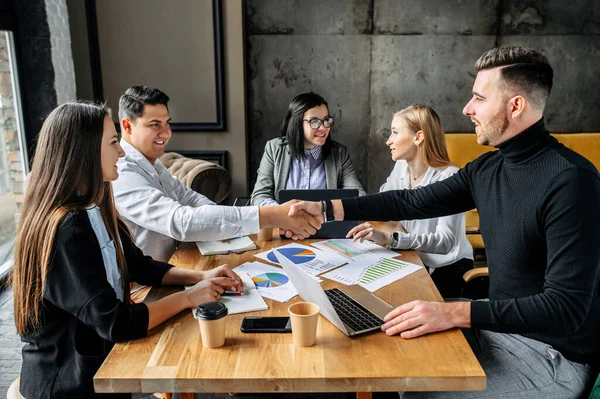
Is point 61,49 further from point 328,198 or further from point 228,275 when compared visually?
point 228,275

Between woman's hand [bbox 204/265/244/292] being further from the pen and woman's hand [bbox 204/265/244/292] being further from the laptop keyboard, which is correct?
the laptop keyboard

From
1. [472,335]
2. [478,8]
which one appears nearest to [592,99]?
[478,8]

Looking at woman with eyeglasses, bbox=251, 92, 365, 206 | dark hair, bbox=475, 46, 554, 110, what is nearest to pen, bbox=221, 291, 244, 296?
dark hair, bbox=475, 46, 554, 110

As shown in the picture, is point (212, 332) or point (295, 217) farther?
point (295, 217)

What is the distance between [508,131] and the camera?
1599 mm

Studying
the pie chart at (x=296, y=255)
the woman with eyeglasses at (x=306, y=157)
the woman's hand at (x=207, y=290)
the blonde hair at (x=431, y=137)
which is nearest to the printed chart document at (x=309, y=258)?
the pie chart at (x=296, y=255)

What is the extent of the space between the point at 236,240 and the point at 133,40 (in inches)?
93.4

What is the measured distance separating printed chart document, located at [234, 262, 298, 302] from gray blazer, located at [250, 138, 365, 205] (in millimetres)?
1430

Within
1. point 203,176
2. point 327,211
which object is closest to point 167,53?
point 203,176

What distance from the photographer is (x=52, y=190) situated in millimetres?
1423

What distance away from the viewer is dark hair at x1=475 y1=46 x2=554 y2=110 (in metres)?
1.56

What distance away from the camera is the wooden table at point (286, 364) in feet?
3.82

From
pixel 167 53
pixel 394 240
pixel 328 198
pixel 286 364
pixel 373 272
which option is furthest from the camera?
pixel 167 53

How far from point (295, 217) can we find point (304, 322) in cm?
86
